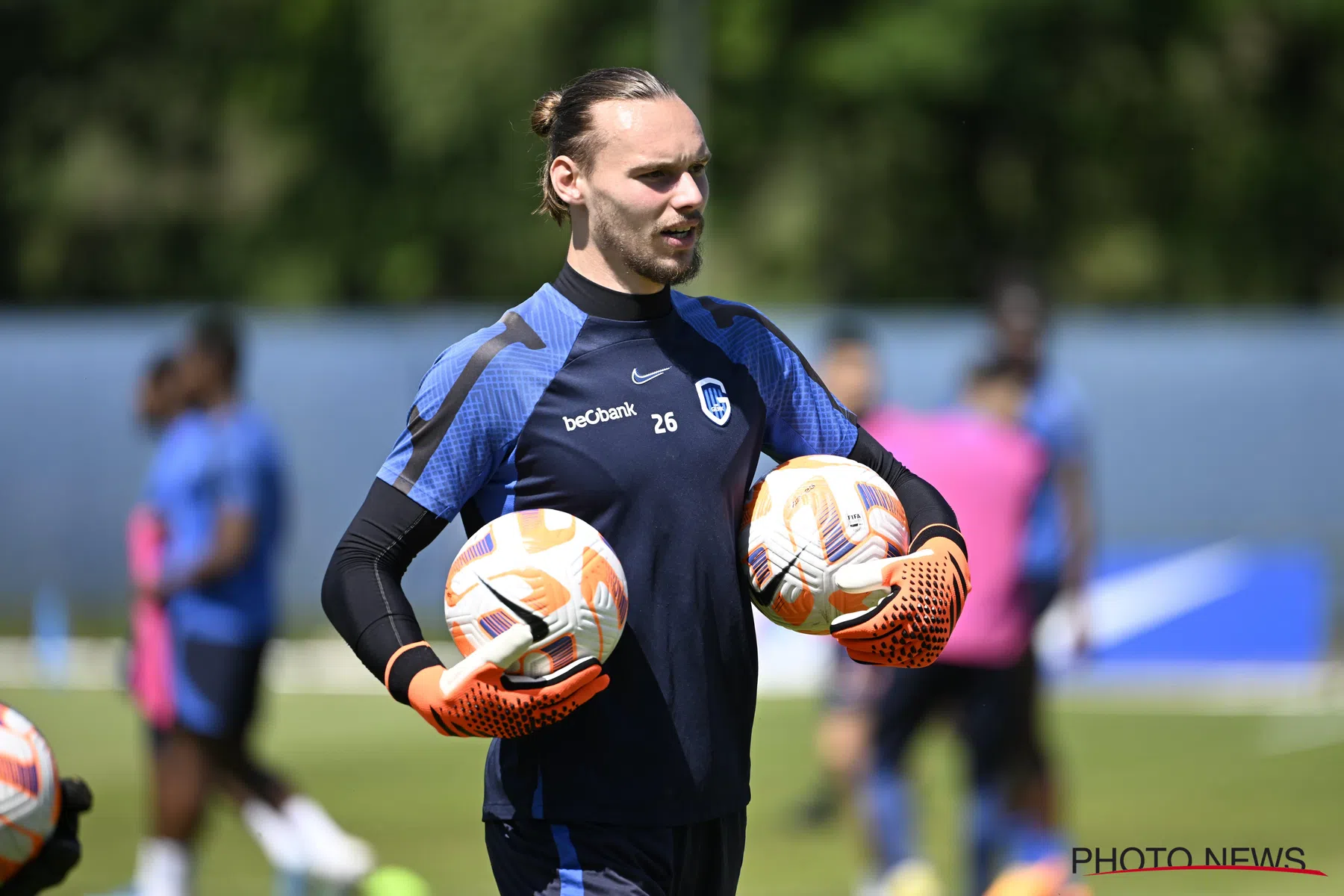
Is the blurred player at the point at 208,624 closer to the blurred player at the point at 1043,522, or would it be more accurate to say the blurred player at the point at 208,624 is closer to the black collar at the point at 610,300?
the blurred player at the point at 1043,522

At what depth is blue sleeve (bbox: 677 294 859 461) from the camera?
352cm

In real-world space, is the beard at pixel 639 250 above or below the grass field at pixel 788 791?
below

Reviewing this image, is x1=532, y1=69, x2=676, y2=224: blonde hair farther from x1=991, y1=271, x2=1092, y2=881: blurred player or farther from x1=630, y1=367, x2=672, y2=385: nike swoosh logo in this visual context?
x1=991, y1=271, x2=1092, y2=881: blurred player

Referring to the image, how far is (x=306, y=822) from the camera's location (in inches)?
277

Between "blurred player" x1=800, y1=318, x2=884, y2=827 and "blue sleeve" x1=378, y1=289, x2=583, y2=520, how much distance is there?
13.6 feet

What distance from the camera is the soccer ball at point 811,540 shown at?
3.39 m

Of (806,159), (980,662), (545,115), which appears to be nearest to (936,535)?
(545,115)

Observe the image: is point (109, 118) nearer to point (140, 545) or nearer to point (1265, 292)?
point (1265, 292)

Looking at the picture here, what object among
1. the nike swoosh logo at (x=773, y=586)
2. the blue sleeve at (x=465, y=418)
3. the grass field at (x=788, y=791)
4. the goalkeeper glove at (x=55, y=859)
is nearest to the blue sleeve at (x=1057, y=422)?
the grass field at (x=788, y=791)

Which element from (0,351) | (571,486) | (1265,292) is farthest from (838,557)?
(1265,292)

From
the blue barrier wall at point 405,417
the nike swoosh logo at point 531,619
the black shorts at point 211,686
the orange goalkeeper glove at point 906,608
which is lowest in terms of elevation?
the nike swoosh logo at point 531,619

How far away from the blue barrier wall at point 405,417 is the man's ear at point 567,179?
1239 cm

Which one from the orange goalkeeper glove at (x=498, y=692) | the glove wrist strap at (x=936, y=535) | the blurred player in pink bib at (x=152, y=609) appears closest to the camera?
the orange goalkeeper glove at (x=498, y=692)

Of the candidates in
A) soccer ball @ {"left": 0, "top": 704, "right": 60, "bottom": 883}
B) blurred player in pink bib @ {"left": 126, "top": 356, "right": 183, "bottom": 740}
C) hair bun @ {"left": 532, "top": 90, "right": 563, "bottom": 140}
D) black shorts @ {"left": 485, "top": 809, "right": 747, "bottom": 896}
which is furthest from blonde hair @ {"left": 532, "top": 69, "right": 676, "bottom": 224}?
blurred player in pink bib @ {"left": 126, "top": 356, "right": 183, "bottom": 740}
